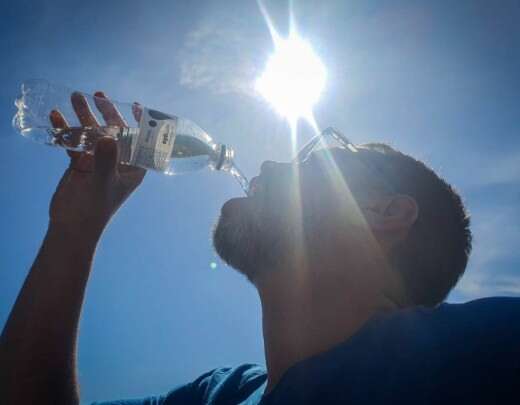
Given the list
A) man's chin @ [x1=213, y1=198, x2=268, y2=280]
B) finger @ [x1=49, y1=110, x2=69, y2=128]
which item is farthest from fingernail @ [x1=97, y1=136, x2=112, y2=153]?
man's chin @ [x1=213, y1=198, x2=268, y2=280]

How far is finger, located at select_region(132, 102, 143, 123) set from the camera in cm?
221

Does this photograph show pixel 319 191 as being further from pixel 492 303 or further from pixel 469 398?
pixel 469 398

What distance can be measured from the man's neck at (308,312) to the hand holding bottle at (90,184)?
99 centimetres

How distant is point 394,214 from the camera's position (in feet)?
6.88

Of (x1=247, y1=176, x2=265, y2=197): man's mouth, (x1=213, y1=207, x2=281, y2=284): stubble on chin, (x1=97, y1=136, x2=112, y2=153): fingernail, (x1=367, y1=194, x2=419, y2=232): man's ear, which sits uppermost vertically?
(x1=97, y1=136, x2=112, y2=153): fingernail

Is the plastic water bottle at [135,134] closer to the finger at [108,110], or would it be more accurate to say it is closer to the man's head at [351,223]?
the finger at [108,110]

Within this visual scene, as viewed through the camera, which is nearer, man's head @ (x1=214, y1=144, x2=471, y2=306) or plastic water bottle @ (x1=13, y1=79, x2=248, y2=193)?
man's head @ (x1=214, y1=144, x2=471, y2=306)

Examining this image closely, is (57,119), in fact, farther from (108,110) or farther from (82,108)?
(108,110)

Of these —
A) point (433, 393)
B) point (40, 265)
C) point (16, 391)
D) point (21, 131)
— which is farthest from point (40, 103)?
point (433, 393)

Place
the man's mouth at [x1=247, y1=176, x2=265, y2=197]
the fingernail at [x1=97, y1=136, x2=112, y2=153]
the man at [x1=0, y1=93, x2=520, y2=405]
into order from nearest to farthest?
the man at [x1=0, y1=93, x2=520, y2=405]
the fingernail at [x1=97, y1=136, x2=112, y2=153]
the man's mouth at [x1=247, y1=176, x2=265, y2=197]

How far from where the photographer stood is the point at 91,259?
2.01m

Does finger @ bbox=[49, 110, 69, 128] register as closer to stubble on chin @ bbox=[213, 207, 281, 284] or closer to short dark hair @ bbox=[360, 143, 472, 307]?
stubble on chin @ bbox=[213, 207, 281, 284]

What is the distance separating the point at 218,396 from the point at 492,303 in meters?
1.31

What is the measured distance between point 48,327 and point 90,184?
75 cm
